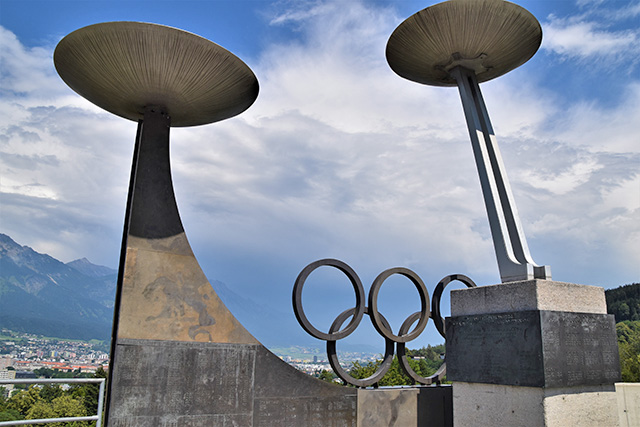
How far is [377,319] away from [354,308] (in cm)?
50

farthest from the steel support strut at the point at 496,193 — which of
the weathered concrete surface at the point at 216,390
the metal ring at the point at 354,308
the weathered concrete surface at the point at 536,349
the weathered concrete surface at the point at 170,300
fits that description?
the weathered concrete surface at the point at 170,300

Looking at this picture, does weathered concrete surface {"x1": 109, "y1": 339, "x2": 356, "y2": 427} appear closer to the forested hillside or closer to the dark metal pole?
the dark metal pole

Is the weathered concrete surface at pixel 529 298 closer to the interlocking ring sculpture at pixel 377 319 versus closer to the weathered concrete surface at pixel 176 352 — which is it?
the interlocking ring sculpture at pixel 377 319

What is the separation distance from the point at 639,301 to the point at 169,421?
7030 centimetres

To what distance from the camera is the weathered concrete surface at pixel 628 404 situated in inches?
303

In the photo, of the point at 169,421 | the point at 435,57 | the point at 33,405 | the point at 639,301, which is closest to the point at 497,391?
the point at 169,421

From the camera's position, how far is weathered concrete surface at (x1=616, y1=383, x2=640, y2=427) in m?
7.70

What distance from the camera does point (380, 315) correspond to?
9.04 m

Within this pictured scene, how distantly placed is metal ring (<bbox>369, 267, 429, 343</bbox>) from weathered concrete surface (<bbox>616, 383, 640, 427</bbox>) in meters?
3.35

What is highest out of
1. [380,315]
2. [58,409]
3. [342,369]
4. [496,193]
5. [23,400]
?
[496,193]

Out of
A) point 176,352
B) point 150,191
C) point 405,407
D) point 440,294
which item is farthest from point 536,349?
point 150,191

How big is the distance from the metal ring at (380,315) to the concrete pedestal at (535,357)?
1.40 meters

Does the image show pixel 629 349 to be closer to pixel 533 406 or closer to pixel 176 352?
pixel 533 406

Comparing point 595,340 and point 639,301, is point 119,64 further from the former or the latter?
point 639,301
